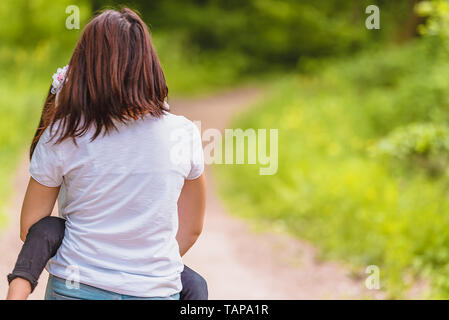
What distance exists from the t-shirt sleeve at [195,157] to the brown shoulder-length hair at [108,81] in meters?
0.13

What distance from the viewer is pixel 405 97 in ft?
32.3

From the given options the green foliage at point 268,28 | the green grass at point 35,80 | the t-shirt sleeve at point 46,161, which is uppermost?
the green foliage at point 268,28

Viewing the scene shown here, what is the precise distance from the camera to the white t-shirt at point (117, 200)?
179cm

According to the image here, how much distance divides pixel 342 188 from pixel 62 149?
5.77 metres

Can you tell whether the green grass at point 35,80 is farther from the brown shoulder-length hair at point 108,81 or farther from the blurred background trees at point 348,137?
the brown shoulder-length hair at point 108,81

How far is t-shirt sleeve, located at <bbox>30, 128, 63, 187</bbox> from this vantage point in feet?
5.88

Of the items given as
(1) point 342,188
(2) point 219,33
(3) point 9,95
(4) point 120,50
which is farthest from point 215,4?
(4) point 120,50

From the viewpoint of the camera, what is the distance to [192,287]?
6.66 ft

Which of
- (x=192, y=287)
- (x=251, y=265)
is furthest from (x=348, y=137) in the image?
(x=192, y=287)

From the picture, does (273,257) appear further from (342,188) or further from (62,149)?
(62,149)

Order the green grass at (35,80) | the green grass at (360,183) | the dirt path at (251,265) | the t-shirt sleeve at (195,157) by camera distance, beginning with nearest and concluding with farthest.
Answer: the t-shirt sleeve at (195,157)
the dirt path at (251,265)
the green grass at (360,183)
the green grass at (35,80)

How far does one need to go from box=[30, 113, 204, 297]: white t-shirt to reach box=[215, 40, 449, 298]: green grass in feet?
11.3

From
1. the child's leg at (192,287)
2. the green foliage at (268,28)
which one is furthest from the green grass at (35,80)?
the child's leg at (192,287)

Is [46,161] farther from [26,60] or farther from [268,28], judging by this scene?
[268,28]
